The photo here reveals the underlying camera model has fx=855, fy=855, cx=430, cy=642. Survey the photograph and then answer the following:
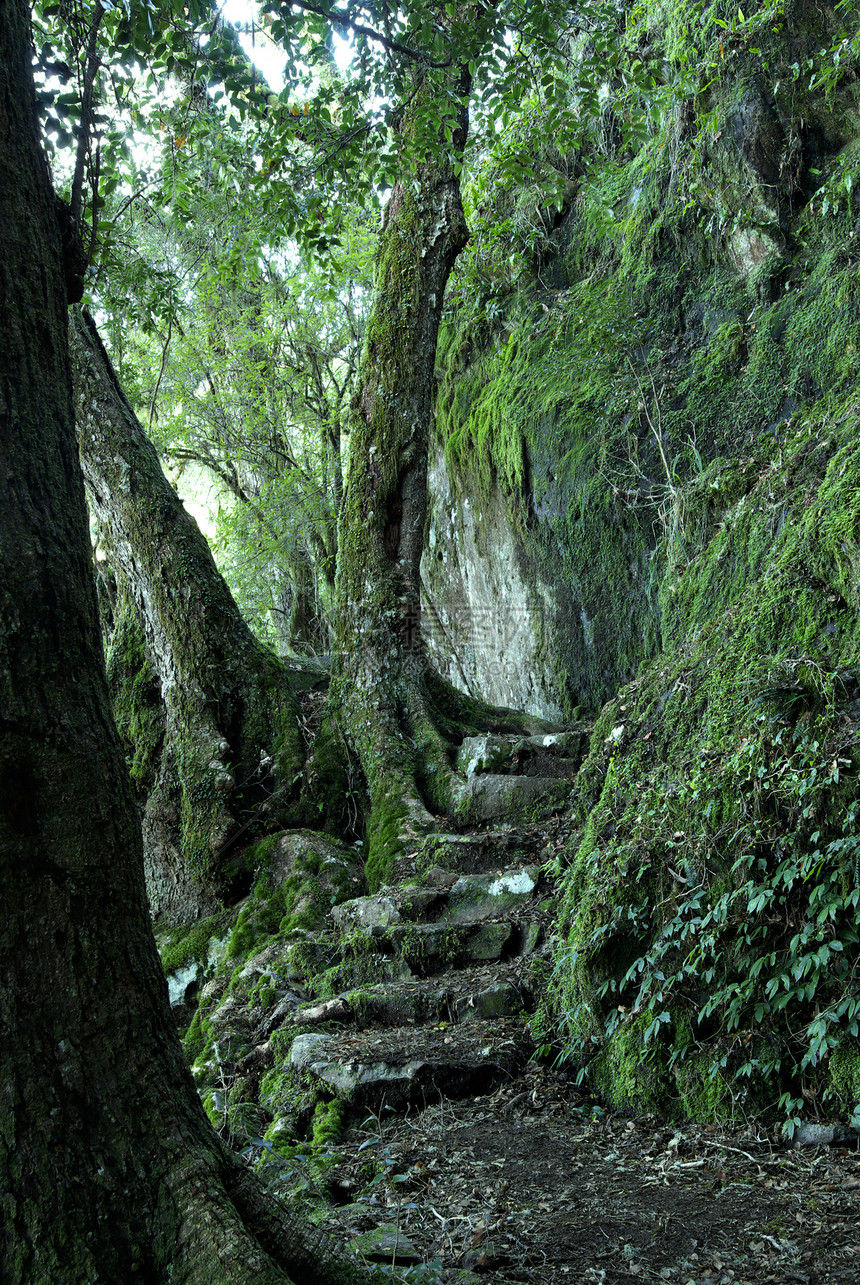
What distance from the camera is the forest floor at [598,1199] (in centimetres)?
219

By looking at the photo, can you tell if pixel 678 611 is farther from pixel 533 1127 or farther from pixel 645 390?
pixel 533 1127

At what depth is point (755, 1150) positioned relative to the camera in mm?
2791

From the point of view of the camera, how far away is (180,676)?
6.65 meters

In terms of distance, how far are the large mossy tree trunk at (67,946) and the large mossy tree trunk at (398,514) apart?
161 inches

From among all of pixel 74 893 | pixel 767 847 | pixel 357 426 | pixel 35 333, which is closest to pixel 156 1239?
pixel 74 893

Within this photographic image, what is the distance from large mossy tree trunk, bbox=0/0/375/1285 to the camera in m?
1.74

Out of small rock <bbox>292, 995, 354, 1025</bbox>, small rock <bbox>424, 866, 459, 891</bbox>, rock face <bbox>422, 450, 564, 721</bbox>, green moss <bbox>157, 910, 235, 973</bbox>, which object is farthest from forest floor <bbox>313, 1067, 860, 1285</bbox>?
rock face <bbox>422, 450, 564, 721</bbox>

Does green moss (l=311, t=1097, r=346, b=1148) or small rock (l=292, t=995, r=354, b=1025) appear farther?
small rock (l=292, t=995, r=354, b=1025)

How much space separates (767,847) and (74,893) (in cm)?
241

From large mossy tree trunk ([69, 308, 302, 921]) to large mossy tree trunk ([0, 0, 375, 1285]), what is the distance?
4.21 metres

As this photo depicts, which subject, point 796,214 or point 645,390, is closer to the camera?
point 796,214

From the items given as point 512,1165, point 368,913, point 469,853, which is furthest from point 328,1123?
point 469,853

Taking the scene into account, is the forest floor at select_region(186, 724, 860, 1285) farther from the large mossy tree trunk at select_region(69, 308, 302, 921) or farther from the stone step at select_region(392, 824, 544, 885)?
the large mossy tree trunk at select_region(69, 308, 302, 921)

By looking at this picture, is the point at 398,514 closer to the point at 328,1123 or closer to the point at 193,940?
the point at 193,940
